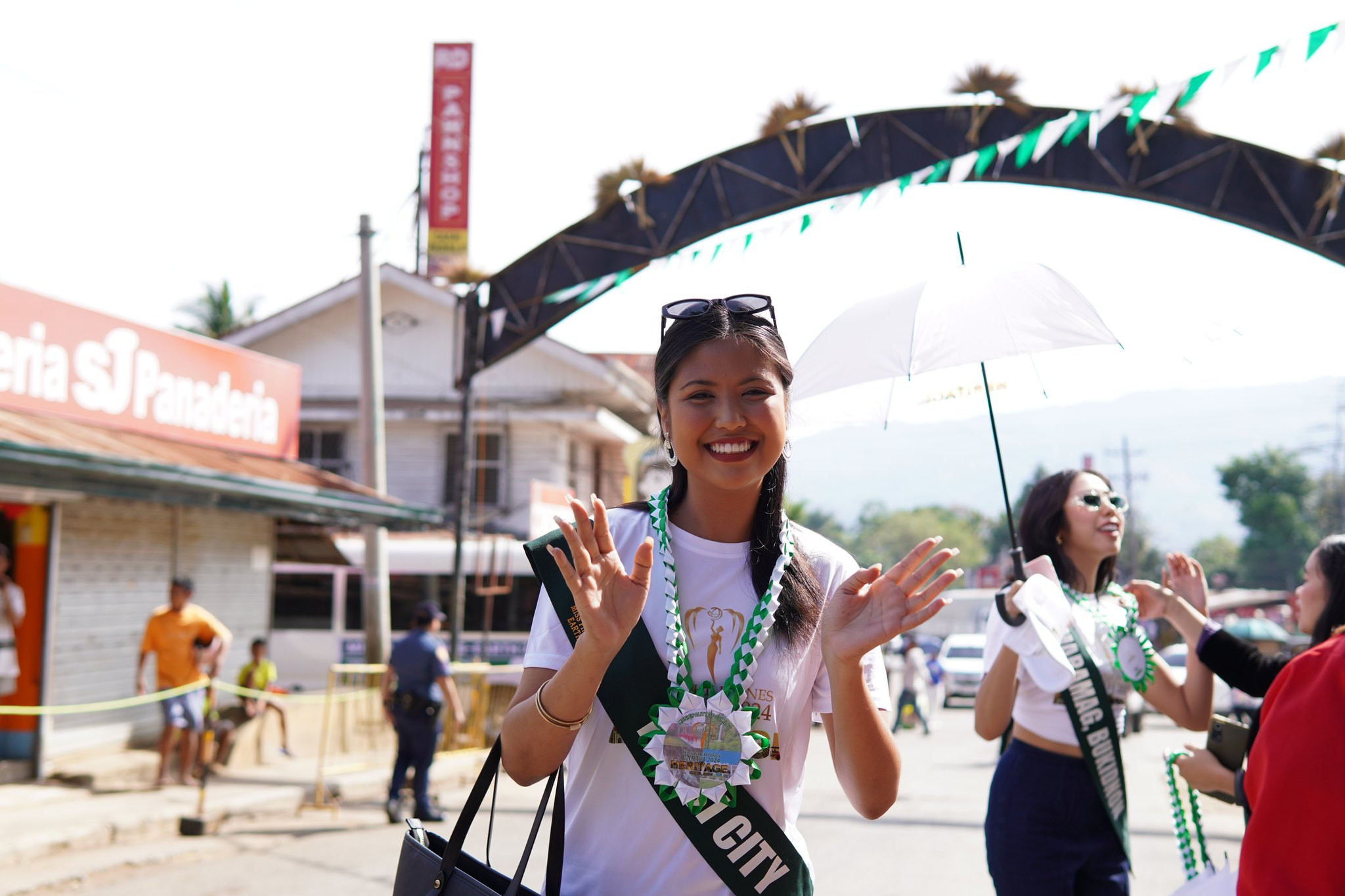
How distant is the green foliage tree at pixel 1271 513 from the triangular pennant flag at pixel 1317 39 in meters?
91.3

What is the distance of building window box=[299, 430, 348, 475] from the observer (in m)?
25.9

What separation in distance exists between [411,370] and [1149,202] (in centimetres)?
1963

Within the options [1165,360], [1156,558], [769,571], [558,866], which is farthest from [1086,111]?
[1156,558]

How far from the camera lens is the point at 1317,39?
618 centimetres

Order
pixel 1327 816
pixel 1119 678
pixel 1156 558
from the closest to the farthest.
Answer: pixel 1327 816 → pixel 1119 678 → pixel 1156 558

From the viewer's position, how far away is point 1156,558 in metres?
99.1

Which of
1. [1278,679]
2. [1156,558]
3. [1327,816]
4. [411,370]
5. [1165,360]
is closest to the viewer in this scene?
[1327,816]

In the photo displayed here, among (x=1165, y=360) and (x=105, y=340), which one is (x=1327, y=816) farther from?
(x=105, y=340)

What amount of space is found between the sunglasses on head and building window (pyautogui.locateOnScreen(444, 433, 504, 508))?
21872 millimetres

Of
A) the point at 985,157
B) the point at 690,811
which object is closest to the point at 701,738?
the point at 690,811

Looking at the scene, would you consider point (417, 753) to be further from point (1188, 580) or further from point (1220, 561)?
point (1220, 561)

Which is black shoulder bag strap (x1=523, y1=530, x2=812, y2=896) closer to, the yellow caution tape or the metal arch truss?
the metal arch truss

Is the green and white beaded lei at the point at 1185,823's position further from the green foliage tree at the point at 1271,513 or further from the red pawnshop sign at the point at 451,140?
the green foliage tree at the point at 1271,513

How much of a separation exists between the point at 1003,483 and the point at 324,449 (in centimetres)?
2375
